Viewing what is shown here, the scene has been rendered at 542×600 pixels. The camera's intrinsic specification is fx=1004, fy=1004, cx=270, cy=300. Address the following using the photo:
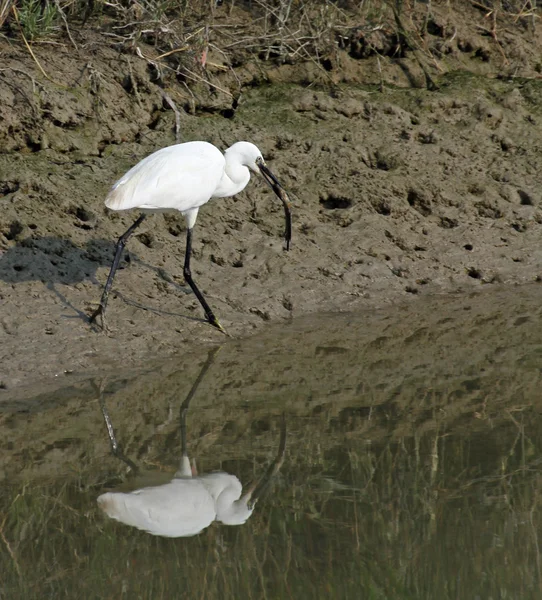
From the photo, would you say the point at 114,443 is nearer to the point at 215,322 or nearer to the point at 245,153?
the point at 215,322

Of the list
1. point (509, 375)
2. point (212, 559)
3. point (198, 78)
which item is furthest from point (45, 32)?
point (212, 559)

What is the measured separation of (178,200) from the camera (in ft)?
18.1

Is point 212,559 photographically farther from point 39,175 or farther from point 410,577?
point 39,175

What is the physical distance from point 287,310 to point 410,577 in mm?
3046

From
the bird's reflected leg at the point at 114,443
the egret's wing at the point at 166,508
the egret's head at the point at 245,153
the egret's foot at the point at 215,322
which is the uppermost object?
the egret's head at the point at 245,153

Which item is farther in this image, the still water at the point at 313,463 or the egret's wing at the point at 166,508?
the egret's wing at the point at 166,508

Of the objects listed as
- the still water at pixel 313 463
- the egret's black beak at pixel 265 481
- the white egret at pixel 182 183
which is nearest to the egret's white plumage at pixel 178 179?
the white egret at pixel 182 183

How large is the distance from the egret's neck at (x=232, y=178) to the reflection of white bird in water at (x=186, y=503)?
2.27 meters

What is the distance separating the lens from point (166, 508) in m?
3.69

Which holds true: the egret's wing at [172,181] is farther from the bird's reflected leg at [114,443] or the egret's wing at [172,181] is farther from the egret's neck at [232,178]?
the bird's reflected leg at [114,443]

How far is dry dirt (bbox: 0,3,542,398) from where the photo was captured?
18.7ft

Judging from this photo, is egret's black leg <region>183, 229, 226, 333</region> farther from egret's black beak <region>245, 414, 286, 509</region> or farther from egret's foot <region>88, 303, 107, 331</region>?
egret's black beak <region>245, 414, 286, 509</region>

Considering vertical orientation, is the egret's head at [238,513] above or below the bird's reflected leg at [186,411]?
above

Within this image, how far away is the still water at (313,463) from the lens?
10.5ft
